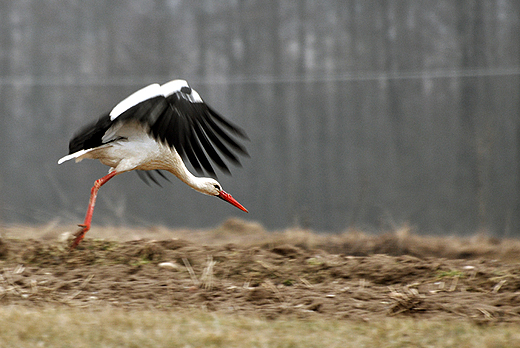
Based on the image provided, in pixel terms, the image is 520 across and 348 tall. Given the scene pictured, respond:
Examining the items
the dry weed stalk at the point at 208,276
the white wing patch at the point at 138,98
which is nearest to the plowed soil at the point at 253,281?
the dry weed stalk at the point at 208,276

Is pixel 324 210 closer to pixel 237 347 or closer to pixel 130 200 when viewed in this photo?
pixel 130 200

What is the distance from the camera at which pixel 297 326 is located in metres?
3.46

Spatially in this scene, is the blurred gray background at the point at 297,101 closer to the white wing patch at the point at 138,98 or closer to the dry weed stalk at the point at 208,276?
the dry weed stalk at the point at 208,276

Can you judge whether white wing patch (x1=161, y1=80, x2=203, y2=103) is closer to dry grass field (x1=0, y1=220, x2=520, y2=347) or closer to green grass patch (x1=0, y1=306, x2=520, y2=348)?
dry grass field (x1=0, y1=220, x2=520, y2=347)

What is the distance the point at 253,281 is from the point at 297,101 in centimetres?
476

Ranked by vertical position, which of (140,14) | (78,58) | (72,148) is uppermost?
(140,14)

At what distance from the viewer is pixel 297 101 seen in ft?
29.5

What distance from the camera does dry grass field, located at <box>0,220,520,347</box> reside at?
10.4 ft

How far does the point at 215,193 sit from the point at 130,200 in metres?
3.86

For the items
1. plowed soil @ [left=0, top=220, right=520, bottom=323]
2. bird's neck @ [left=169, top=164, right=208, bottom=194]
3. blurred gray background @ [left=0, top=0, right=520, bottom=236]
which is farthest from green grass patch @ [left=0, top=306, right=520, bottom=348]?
blurred gray background @ [left=0, top=0, right=520, bottom=236]

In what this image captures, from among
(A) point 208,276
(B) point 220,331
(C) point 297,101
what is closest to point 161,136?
(A) point 208,276

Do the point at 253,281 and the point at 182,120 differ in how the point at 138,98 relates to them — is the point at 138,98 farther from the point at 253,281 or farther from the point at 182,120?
the point at 253,281

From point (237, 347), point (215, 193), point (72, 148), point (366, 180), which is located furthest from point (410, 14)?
point (237, 347)

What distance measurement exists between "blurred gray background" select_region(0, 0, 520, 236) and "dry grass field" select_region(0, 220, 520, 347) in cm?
245
